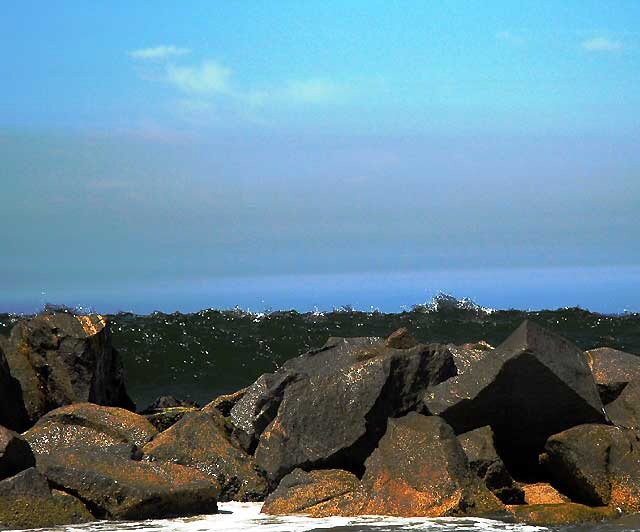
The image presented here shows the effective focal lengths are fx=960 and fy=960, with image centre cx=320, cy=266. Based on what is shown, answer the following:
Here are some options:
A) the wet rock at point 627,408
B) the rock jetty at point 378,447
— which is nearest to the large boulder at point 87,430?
the rock jetty at point 378,447

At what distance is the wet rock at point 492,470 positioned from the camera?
930 cm

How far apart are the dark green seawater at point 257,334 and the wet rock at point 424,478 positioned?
13.1m

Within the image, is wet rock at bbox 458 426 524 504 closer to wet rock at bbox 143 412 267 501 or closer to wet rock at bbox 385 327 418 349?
wet rock at bbox 143 412 267 501

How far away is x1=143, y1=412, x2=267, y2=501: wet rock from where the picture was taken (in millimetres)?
10430

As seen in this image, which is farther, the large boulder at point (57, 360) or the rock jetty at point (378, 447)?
the large boulder at point (57, 360)

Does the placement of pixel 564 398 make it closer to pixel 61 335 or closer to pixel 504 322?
pixel 61 335

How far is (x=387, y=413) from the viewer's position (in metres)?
10.3

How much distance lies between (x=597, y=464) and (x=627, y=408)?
81.2 inches

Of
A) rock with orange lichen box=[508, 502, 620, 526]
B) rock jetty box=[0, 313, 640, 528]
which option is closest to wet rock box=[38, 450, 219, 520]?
rock jetty box=[0, 313, 640, 528]

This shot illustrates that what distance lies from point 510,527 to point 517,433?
204 centimetres

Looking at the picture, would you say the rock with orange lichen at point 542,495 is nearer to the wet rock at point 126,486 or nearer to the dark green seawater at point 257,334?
the wet rock at point 126,486

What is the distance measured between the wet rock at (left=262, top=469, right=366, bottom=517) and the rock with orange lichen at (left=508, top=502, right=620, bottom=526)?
149cm

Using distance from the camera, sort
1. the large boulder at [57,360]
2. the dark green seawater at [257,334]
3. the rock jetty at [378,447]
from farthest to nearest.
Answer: the dark green seawater at [257,334] < the large boulder at [57,360] < the rock jetty at [378,447]

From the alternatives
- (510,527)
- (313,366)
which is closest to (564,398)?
(510,527)
